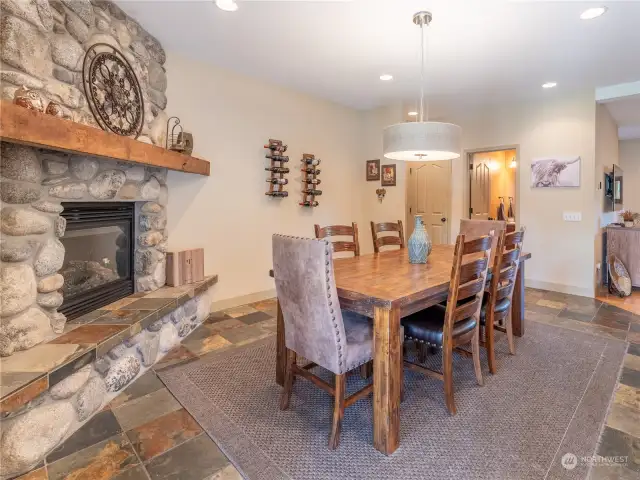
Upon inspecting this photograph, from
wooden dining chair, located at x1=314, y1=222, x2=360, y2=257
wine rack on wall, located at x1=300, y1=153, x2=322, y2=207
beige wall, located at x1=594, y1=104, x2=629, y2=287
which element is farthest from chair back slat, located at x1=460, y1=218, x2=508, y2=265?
beige wall, located at x1=594, y1=104, x2=629, y2=287

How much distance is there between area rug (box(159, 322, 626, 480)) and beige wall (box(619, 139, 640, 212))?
5.99 m

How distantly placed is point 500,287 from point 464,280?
74cm

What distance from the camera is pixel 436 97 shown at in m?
4.60

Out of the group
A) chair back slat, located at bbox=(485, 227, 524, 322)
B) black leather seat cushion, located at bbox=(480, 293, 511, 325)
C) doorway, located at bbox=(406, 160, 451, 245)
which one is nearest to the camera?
chair back slat, located at bbox=(485, 227, 524, 322)

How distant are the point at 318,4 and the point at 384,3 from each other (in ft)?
1.52

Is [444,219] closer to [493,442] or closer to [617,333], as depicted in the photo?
[617,333]

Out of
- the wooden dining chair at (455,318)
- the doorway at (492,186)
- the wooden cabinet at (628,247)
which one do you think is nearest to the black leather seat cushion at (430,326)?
the wooden dining chair at (455,318)

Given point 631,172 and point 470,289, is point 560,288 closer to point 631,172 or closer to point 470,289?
point 470,289

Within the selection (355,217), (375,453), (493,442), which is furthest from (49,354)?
(355,217)

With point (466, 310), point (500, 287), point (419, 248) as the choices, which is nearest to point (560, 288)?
point (500, 287)

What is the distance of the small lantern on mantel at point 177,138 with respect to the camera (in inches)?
122

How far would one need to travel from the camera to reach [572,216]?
177 inches

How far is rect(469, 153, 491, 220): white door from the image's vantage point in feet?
18.8

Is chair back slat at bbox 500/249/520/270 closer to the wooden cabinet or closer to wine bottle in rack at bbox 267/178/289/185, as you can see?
wine bottle in rack at bbox 267/178/289/185
